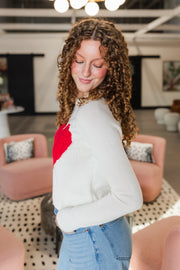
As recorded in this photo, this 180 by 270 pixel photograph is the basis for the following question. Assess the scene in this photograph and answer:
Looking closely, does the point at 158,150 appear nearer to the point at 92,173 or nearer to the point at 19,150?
the point at 19,150

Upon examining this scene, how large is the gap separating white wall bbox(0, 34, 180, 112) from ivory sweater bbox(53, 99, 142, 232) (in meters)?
12.5

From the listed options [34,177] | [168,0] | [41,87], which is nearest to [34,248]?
[34,177]

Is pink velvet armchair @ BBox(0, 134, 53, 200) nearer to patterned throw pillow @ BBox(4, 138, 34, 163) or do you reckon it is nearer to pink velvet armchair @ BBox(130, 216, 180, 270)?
patterned throw pillow @ BBox(4, 138, 34, 163)

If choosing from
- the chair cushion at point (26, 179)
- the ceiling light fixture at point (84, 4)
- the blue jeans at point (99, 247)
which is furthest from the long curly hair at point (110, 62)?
the ceiling light fixture at point (84, 4)

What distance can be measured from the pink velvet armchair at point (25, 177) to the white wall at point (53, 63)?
9819 mm

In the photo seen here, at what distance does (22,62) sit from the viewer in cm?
1377

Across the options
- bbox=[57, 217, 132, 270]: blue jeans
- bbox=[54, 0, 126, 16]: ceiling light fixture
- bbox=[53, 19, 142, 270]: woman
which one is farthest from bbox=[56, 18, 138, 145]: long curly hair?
bbox=[54, 0, 126, 16]: ceiling light fixture

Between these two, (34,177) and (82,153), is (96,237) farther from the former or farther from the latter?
(34,177)

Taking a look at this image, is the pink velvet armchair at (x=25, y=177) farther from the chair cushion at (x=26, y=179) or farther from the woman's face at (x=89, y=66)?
the woman's face at (x=89, y=66)

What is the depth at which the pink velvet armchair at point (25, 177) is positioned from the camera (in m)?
3.72

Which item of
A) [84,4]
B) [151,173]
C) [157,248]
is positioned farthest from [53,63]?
[157,248]

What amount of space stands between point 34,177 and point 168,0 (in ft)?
28.9

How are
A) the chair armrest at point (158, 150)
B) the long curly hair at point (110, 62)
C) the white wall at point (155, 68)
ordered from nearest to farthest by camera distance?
the long curly hair at point (110, 62)
the chair armrest at point (158, 150)
the white wall at point (155, 68)

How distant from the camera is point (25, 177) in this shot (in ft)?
12.3
